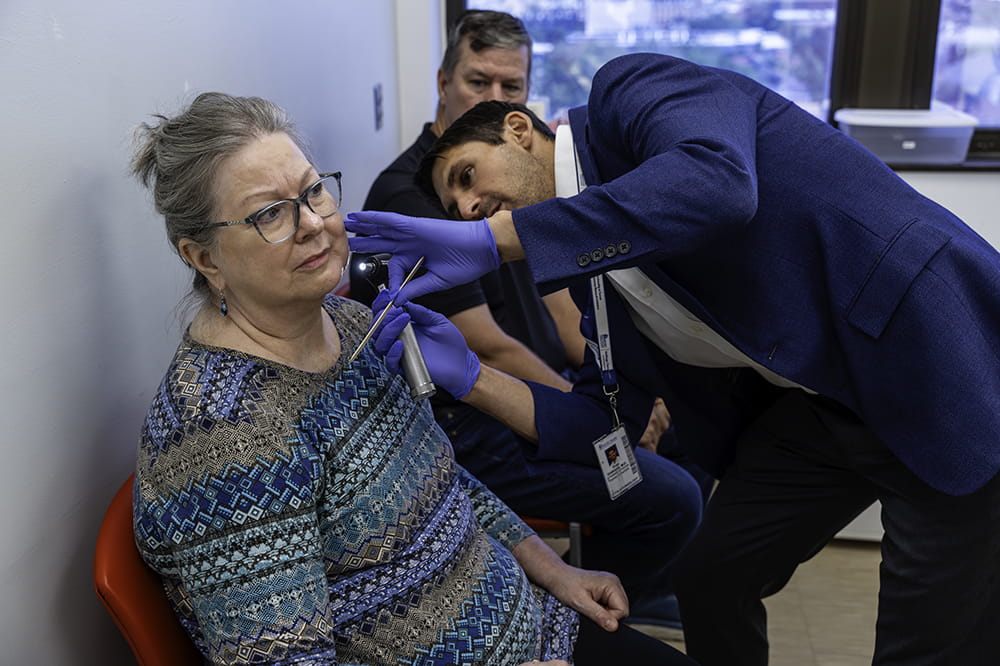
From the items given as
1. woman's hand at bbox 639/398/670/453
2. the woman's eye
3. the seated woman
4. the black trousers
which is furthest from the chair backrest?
woman's hand at bbox 639/398/670/453

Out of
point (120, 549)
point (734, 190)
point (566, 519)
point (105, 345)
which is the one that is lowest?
point (566, 519)

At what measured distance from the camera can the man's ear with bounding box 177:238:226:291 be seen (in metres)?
1.22

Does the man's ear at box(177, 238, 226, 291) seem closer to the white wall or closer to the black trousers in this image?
the white wall

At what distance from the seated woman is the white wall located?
9cm

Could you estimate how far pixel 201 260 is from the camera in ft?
4.05

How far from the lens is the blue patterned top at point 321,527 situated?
1079 millimetres

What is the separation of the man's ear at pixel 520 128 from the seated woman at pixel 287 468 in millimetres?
374

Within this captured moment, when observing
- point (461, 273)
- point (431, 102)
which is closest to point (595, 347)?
point (461, 273)

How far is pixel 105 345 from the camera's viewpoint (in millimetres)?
1275

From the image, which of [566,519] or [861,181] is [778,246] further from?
[566,519]

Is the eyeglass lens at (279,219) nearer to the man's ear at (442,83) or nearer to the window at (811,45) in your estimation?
the man's ear at (442,83)

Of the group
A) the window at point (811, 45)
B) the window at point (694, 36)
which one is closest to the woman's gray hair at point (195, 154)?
the window at point (811, 45)

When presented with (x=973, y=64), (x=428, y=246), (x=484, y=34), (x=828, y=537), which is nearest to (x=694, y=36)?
(x=973, y=64)

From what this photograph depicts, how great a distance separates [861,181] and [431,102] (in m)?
2.32
